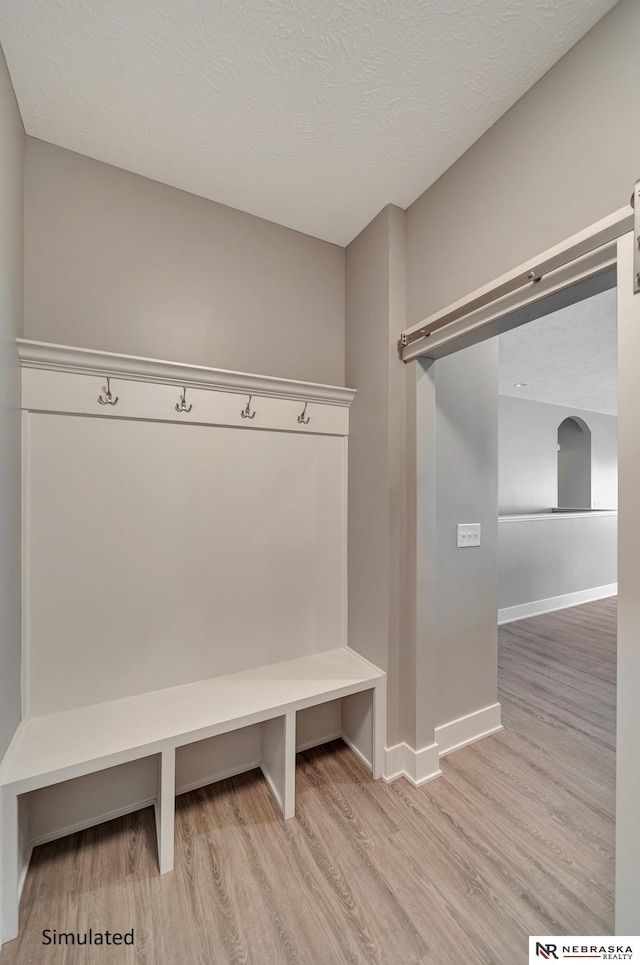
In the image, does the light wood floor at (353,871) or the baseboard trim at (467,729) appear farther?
the baseboard trim at (467,729)

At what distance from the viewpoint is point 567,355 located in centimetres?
368

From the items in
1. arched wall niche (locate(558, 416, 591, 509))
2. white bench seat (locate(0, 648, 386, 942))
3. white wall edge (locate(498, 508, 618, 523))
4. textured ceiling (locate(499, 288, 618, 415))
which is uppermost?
textured ceiling (locate(499, 288, 618, 415))

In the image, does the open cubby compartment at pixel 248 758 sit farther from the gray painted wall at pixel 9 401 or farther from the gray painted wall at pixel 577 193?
the gray painted wall at pixel 577 193

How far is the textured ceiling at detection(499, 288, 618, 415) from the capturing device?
9.60 ft

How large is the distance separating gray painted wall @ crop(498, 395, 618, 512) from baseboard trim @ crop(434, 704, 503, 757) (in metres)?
3.47

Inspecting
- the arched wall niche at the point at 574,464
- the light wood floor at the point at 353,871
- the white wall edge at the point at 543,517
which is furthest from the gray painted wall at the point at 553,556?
the light wood floor at the point at 353,871

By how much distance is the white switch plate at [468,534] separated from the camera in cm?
197

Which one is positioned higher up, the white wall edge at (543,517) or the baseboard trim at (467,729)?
the white wall edge at (543,517)

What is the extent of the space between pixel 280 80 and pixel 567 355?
345 centimetres

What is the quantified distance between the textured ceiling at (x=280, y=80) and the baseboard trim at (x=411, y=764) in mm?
2484

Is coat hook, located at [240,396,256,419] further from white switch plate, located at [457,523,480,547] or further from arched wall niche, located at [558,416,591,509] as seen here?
arched wall niche, located at [558,416,591,509]

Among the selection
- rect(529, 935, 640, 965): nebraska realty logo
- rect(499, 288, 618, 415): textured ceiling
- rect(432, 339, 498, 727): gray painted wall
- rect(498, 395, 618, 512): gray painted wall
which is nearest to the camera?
rect(529, 935, 640, 965): nebraska realty logo

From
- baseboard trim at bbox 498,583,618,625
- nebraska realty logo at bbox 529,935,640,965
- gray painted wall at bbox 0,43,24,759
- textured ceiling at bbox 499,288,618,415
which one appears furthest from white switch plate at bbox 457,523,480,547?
baseboard trim at bbox 498,583,618,625

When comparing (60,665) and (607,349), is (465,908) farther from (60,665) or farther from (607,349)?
(607,349)
